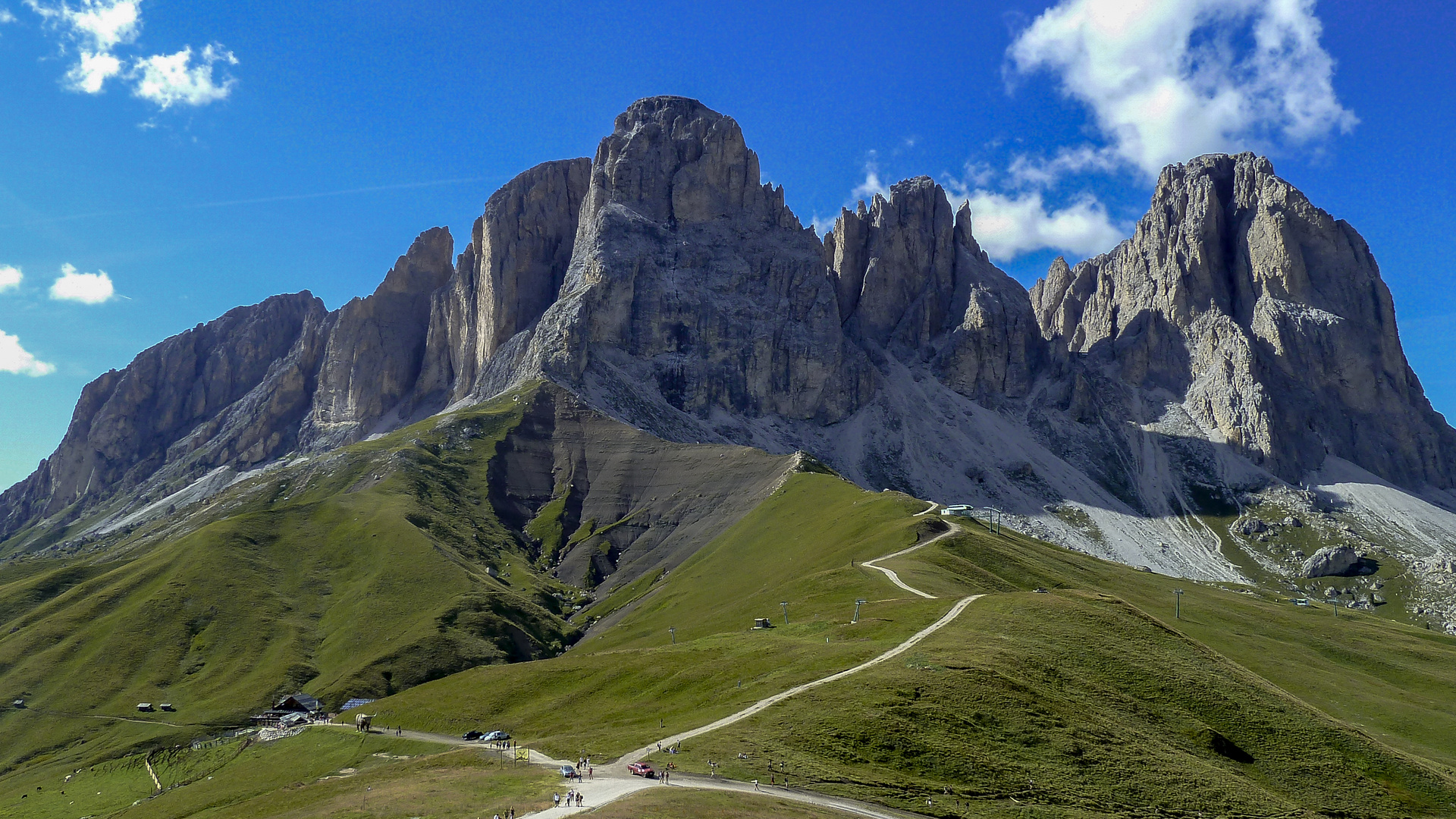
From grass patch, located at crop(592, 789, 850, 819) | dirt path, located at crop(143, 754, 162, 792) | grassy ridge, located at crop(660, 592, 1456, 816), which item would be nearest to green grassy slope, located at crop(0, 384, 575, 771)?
dirt path, located at crop(143, 754, 162, 792)

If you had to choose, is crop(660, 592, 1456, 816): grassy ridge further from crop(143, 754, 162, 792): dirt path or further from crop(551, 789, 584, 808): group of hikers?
A: crop(143, 754, 162, 792): dirt path

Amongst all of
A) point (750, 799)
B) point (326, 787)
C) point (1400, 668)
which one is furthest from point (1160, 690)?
point (1400, 668)

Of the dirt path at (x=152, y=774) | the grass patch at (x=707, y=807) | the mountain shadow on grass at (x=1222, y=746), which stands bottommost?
the dirt path at (x=152, y=774)

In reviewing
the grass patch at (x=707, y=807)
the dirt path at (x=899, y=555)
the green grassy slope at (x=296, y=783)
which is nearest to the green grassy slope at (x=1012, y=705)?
the dirt path at (x=899, y=555)

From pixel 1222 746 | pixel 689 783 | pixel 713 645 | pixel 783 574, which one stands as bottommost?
pixel 1222 746

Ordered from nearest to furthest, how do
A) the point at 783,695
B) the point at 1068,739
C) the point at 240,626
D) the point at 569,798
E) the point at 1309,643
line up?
the point at 569,798 → the point at 1068,739 → the point at 783,695 → the point at 1309,643 → the point at 240,626

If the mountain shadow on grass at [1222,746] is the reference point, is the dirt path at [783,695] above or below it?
above

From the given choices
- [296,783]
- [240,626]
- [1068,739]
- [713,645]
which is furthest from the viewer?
[240,626]

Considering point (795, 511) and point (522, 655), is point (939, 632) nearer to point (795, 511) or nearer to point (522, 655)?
point (522, 655)

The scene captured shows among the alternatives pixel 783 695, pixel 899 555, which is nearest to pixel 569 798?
pixel 783 695

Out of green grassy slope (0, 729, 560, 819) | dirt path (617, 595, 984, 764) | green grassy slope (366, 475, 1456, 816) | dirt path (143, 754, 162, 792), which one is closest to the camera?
green grassy slope (0, 729, 560, 819)

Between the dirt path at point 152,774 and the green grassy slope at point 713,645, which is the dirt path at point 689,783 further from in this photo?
the dirt path at point 152,774

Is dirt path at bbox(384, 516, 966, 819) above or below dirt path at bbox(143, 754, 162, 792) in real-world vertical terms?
above

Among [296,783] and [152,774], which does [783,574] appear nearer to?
[296,783]
